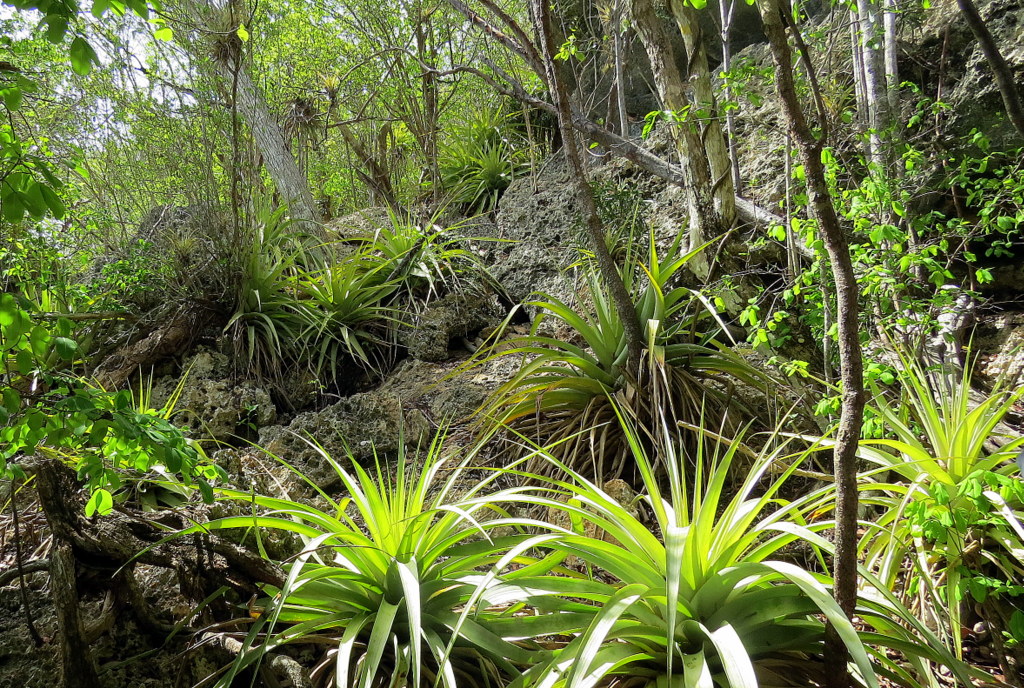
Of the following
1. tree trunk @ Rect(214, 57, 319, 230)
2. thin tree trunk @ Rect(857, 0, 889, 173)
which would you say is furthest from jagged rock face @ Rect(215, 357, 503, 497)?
tree trunk @ Rect(214, 57, 319, 230)

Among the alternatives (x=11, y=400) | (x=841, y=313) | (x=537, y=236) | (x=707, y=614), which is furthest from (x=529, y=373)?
(x=11, y=400)

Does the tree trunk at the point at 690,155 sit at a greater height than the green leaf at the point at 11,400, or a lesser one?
greater

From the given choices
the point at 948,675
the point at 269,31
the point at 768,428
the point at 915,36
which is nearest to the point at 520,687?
the point at 948,675

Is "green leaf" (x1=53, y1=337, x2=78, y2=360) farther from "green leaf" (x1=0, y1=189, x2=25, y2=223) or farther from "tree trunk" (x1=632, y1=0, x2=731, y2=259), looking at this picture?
"tree trunk" (x1=632, y1=0, x2=731, y2=259)

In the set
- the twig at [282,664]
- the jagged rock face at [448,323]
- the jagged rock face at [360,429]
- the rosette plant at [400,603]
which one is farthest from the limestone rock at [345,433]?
the twig at [282,664]

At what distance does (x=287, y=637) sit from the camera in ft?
5.40

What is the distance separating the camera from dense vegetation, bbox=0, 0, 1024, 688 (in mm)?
1537

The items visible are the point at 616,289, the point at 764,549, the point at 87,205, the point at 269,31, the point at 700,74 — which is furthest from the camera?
the point at 269,31

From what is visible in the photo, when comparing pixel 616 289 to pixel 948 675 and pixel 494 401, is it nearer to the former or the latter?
pixel 494 401

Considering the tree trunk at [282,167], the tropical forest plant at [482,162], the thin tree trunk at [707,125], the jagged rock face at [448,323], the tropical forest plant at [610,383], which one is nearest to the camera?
the tropical forest plant at [610,383]

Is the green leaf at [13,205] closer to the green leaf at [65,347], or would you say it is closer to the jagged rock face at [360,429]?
the green leaf at [65,347]

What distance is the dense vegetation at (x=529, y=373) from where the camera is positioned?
154 centimetres

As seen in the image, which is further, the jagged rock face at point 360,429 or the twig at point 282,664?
the jagged rock face at point 360,429

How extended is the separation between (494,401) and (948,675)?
1982 mm
